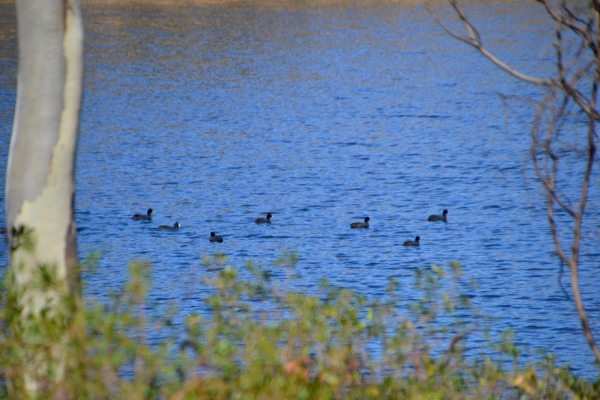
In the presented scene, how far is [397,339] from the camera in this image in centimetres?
545

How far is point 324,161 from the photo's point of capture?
31969mm

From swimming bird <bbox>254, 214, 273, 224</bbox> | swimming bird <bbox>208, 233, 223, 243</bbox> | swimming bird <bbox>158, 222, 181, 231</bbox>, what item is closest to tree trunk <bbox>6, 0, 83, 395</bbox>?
swimming bird <bbox>208, 233, 223, 243</bbox>

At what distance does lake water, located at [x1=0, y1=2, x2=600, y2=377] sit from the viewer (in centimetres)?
1952

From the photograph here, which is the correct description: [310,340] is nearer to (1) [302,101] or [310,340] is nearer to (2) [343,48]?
(1) [302,101]

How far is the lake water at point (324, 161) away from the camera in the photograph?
1952cm

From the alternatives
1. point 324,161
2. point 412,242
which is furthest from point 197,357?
point 324,161

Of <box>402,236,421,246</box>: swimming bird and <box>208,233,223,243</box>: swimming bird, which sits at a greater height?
<box>402,236,421,246</box>: swimming bird

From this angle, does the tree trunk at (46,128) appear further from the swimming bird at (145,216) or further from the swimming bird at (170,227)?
the swimming bird at (145,216)

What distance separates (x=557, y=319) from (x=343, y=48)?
43817 millimetres

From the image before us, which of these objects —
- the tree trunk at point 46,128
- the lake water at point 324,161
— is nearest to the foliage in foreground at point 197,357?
the tree trunk at point 46,128

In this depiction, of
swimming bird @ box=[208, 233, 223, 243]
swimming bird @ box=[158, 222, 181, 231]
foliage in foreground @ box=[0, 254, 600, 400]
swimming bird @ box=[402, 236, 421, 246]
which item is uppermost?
swimming bird @ box=[158, 222, 181, 231]

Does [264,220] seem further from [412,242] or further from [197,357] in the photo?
[197,357]

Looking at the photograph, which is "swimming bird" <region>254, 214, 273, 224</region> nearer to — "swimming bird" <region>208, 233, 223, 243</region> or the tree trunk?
"swimming bird" <region>208, 233, 223, 243</region>

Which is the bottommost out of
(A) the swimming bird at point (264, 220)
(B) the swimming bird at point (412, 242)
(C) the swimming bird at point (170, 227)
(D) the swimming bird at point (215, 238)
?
(D) the swimming bird at point (215, 238)
